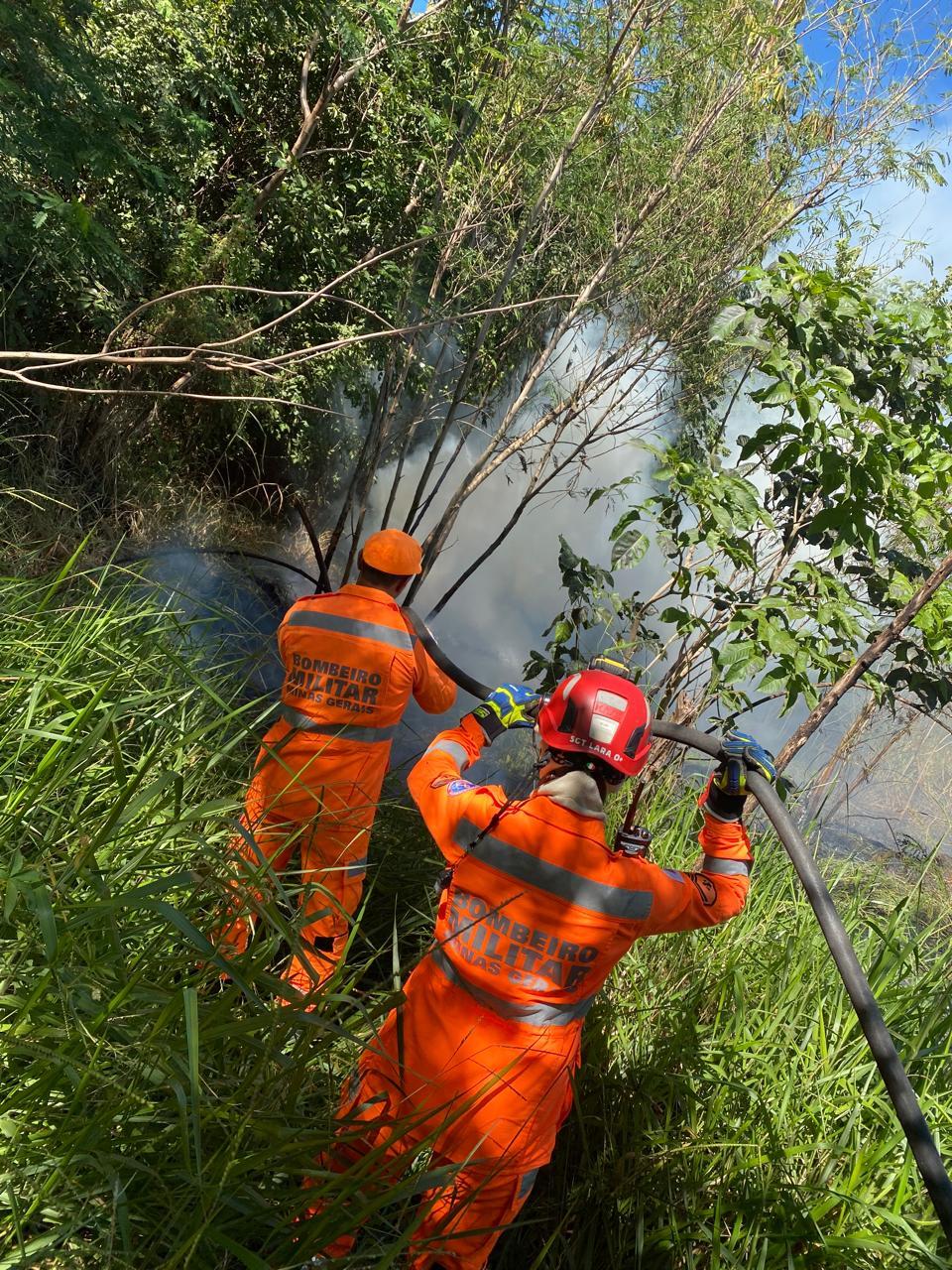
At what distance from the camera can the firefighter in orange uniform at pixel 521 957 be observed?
5.43 feet

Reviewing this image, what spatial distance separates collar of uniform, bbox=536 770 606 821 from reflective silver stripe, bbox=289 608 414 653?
127 centimetres

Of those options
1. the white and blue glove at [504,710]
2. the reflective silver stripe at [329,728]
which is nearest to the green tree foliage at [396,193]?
the reflective silver stripe at [329,728]

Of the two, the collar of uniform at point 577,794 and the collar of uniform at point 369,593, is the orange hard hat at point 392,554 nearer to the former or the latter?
the collar of uniform at point 369,593

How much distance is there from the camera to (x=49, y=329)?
6.22m

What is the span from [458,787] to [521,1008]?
0.49 m

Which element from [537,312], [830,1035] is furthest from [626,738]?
[537,312]

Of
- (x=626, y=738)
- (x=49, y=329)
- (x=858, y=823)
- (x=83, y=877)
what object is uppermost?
(x=626, y=738)

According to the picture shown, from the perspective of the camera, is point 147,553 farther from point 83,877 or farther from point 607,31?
point 83,877

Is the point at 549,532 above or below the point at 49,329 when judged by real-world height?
below

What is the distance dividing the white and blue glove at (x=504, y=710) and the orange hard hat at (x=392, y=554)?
3.05ft

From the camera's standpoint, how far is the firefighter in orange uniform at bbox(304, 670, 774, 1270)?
65.2 inches

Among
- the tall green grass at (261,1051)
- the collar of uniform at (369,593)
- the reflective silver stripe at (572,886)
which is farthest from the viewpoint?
the collar of uniform at (369,593)

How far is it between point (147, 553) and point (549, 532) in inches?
279

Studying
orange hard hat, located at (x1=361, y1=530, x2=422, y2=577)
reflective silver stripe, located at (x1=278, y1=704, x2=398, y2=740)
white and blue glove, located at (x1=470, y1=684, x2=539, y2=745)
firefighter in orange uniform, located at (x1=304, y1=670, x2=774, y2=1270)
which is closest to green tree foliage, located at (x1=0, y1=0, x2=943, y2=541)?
orange hard hat, located at (x1=361, y1=530, x2=422, y2=577)
